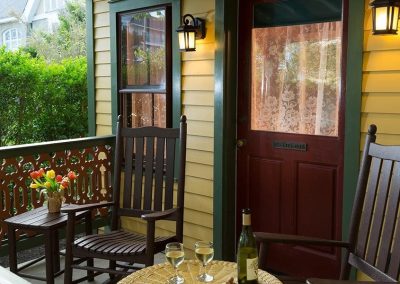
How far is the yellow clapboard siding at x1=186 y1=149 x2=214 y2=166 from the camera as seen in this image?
3.96m

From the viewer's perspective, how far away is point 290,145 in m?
3.56

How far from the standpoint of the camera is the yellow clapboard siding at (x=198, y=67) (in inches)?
154

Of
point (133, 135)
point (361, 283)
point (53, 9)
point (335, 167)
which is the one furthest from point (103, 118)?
point (53, 9)

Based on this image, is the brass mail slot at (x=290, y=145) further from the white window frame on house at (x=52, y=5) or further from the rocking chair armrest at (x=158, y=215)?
the white window frame on house at (x=52, y=5)

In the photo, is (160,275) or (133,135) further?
(133,135)

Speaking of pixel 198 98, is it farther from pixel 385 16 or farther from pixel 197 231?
pixel 385 16

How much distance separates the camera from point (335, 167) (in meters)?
3.31

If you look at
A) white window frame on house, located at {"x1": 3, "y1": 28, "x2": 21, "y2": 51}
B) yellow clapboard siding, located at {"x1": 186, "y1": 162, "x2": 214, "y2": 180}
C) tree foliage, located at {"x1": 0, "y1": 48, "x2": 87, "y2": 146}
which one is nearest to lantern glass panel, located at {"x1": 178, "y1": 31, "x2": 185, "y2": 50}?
yellow clapboard siding, located at {"x1": 186, "y1": 162, "x2": 214, "y2": 180}

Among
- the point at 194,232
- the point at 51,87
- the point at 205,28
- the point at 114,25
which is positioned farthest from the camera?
the point at 51,87

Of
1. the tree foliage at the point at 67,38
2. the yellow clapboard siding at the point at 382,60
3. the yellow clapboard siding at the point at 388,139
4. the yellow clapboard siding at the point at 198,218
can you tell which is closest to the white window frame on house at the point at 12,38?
→ the tree foliage at the point at 67,38

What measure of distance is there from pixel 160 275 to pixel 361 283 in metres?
0.83

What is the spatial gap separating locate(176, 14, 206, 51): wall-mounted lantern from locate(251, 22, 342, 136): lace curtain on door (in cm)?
41

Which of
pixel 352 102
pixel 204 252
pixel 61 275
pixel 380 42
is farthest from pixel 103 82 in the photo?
pixel 204 252

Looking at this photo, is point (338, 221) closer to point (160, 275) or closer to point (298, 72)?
point (298, 72)
